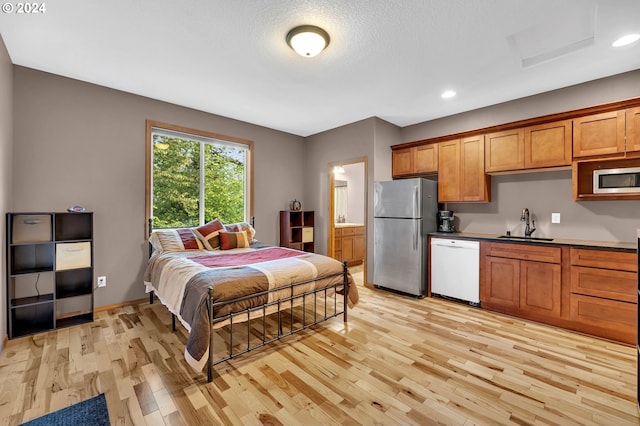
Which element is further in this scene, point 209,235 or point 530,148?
point 209,235

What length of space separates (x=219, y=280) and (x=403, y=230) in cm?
278

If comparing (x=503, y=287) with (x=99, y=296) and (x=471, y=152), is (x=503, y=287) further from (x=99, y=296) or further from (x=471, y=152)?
(x=99, y=296)

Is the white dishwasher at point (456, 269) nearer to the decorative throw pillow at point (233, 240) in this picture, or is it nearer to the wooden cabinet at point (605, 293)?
the wooden cabinet at point (605, 293)

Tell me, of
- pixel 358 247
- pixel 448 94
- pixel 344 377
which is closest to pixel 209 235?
pixel 344 377

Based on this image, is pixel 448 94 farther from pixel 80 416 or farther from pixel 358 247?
pixel 80 416

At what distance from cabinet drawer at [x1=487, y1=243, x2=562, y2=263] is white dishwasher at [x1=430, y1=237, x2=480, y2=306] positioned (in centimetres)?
21

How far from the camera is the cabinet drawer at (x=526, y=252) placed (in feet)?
10.1

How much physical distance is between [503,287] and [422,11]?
123 inches

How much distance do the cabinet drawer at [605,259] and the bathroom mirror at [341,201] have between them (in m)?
4.59

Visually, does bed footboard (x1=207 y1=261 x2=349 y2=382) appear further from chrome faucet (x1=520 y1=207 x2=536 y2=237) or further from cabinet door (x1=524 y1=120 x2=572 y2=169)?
cabinet door (x1=524 y1=120 x2=572 y2=169)

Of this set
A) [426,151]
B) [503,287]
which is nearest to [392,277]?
[503,287]

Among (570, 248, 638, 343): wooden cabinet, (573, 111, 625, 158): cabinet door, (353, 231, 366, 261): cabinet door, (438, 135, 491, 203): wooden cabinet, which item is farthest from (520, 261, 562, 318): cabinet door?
(353, 231, 366, 261): cabinet door

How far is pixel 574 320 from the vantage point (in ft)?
9.68

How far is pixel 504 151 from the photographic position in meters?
3.65
